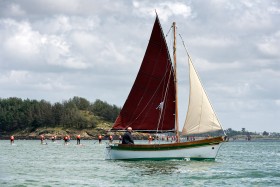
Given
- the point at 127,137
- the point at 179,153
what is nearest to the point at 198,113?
the point at 179,153

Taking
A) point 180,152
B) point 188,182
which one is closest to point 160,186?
point 188,182

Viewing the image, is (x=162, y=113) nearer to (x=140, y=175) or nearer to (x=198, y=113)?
(x=198, y=113)

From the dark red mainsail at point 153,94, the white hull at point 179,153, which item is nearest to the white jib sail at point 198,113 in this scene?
the white hull at point 179,153

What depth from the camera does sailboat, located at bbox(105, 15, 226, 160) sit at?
51438mm

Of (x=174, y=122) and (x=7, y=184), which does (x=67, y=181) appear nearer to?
(x=7, y=184)

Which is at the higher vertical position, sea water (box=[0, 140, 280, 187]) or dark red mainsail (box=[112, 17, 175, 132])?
dark red mainsail (box=[112, 17, 175, 132])

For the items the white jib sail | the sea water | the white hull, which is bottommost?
the sea water

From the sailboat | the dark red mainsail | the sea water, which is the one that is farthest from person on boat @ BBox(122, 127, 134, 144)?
the dark red mainsail

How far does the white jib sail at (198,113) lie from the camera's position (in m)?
51.4

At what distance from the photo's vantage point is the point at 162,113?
181 feet

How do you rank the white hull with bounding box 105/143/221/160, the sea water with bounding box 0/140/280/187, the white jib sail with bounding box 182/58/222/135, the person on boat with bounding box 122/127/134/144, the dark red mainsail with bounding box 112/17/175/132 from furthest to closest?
the dark red mainsail with bounding box 112/17/175/132, the person on boat with bounding box 122/127/134/144, the white jib sail with bounding box 182/58/222/135, the white hull with bounding box 105/143/221/160, the sea water with bounding box 0/140/280/187

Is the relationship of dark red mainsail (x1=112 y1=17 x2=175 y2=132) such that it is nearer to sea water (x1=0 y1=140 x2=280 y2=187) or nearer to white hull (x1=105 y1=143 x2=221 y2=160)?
white hull (x1=105 y1=143 x2=221 y2=160)

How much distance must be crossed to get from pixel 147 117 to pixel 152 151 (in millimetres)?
4777

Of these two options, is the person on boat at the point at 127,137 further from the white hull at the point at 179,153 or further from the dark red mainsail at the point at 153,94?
the dark red mainsail at the point at 153,94
